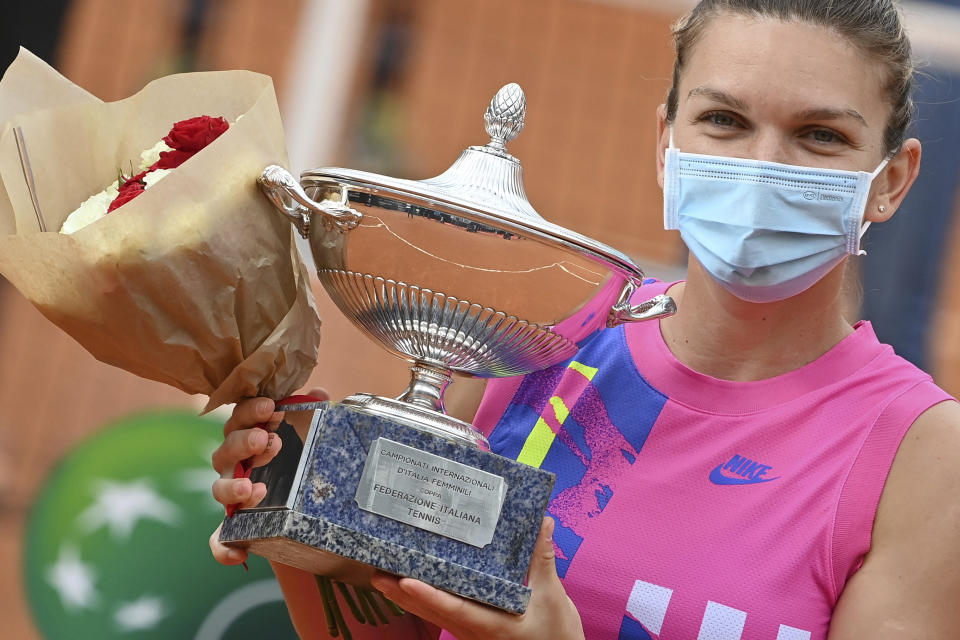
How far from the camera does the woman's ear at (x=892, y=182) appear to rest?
1.44 metres

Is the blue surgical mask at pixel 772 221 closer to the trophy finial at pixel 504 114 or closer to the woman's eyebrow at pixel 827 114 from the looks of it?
the woman's eyebrow at pixel 827 114

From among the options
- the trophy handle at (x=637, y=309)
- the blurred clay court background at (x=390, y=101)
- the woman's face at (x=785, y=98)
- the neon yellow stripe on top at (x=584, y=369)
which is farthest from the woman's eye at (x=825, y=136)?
the blurred clay court background at (x=390, y=101)

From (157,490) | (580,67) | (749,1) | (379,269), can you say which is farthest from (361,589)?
(580,67)

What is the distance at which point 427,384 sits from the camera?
51.4 inches

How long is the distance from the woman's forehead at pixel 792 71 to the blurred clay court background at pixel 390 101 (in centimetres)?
321

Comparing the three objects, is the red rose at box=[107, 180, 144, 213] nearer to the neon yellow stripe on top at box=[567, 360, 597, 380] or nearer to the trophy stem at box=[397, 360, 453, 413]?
the trophy stem at box=[397, 360, 453, 413]

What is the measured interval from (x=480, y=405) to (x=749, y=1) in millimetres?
621

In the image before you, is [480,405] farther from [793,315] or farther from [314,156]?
[314,156]

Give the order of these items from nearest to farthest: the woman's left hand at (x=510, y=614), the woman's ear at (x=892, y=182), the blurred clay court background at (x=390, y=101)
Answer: the woman's left hand at (x=510, y=614), the woman's ear at (x=892, y=182), the blurred clay court background at (x=390, y=101)

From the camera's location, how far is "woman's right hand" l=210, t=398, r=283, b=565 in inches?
48.3

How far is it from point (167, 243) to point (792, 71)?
0.72 meters

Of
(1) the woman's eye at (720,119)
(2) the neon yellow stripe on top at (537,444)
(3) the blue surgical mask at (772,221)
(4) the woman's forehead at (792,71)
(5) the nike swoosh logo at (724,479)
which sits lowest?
(2) the neon yellow stripe on top at (537,444)

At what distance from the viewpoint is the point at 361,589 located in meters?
1.43

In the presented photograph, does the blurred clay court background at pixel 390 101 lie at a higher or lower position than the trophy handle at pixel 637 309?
higher
